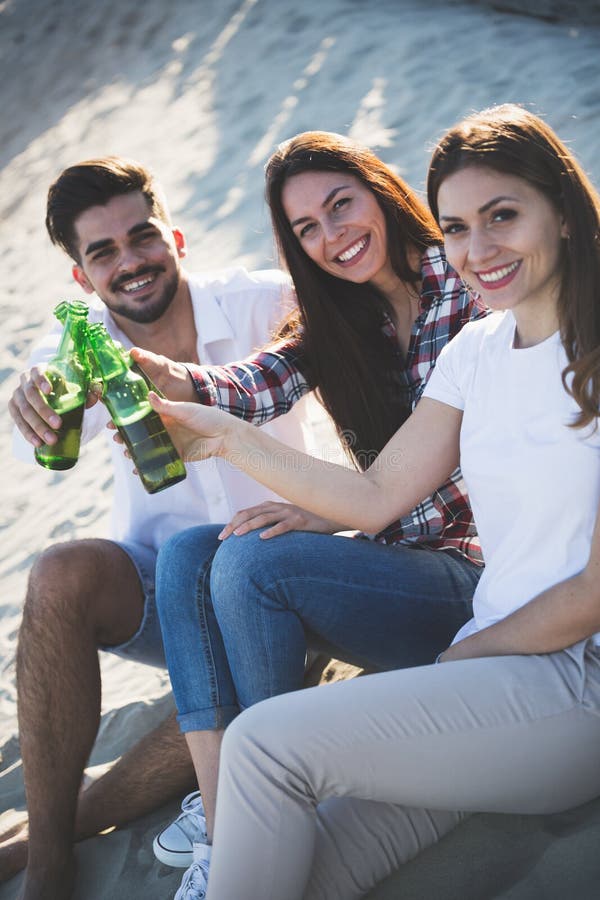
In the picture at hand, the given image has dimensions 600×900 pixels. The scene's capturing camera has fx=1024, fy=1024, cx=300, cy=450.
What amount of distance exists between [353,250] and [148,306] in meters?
0.86

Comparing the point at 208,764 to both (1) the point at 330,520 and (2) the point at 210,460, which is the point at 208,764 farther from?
(2) the point at 210,460

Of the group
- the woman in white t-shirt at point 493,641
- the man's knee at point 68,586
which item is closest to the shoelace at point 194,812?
the man's knee at point 68,586

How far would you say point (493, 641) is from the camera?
6.55 ft

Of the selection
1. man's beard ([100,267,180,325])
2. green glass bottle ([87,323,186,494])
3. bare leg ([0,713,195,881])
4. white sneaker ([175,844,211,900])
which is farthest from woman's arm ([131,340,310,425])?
white sneaker ([175,844,211,900])

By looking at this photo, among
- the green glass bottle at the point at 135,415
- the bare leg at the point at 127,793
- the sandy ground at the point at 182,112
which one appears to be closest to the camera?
the green glass bottle at the point at 135,415

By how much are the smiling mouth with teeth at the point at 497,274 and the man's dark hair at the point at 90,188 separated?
5.22 feet

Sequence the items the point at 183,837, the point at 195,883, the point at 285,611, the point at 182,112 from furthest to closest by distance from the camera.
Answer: the point at 182,112
the point at 183,837
the point at 285,611
the point at 195,883

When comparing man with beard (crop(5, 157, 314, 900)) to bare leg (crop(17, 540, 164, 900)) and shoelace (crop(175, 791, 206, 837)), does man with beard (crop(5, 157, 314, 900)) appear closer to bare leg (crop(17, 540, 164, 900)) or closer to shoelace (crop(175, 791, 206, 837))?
bare leg (crop(17, 540, 164, 900))

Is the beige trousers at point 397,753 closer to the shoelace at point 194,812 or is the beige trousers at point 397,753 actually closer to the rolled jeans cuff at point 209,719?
the rolled jeans cuff at point 209,719

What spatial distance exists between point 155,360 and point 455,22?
6.71 m

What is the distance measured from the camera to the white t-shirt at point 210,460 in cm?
310

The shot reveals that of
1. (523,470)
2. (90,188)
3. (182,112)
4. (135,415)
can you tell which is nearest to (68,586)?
(135,415)

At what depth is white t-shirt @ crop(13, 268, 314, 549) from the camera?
3.10m

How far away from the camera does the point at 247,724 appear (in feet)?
6.18
